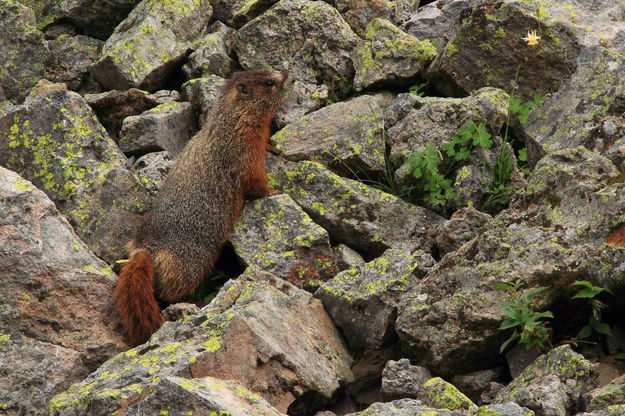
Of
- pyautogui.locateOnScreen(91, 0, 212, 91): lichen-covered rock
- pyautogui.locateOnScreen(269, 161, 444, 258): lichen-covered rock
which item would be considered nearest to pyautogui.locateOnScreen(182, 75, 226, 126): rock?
pyautogui.locateOnScreen(91, 0, 212, 91): lichen-covered rock

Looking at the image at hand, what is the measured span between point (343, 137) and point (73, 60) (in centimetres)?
407

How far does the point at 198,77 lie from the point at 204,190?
7.78 feet

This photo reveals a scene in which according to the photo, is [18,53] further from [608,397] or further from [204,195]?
[608,397]

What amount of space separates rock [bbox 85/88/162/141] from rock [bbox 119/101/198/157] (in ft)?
0.88

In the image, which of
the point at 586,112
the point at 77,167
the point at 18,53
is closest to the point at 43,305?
the point at 77,167

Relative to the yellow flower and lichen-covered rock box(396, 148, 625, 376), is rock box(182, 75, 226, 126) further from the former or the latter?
lichen-covered rock box(396, 148, 625, 376)

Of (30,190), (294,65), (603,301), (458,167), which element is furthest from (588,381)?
(294,65)

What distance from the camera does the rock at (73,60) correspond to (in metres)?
12.2

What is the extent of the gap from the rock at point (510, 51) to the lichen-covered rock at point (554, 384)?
457cm

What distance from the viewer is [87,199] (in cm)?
965

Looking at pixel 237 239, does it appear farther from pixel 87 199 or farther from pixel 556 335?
pixel 556 335

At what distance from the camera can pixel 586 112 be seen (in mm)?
9211

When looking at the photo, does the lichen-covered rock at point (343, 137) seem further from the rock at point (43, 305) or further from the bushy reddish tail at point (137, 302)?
the rock at point (43, 305)

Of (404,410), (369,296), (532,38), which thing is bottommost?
(369,296)
